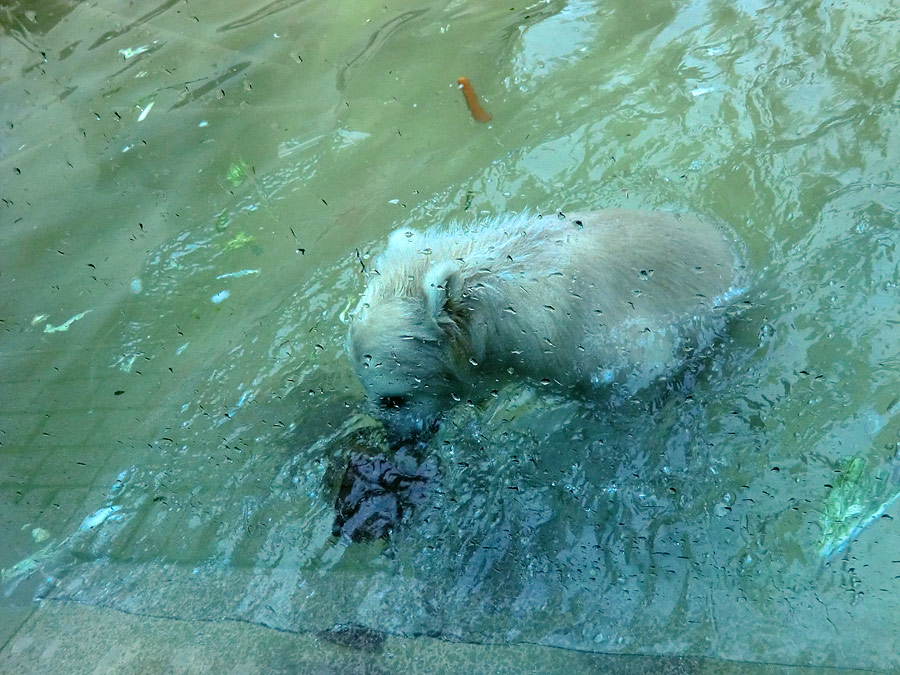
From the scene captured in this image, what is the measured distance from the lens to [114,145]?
541 centimetres

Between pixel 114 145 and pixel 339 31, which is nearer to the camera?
pixel 114 145

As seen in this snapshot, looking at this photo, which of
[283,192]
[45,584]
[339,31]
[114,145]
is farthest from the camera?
[339,31]

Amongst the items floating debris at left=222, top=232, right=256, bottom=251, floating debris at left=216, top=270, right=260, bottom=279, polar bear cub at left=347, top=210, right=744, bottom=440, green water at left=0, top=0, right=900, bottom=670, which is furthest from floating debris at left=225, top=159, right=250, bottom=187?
polar bear cub at left=347, top=210, right=744, bottom=440

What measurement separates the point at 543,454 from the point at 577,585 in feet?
2.27

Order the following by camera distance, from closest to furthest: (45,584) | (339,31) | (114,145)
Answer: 1. (45,584)
2. (114,145)
3. (339,31)

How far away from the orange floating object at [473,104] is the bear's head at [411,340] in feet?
7.24

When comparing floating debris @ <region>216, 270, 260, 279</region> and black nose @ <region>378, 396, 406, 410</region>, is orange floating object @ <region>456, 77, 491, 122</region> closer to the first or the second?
floating debris @ <region>216, 270, 260, 279</region>

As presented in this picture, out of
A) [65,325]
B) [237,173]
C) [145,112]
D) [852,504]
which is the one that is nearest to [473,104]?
[237,173]

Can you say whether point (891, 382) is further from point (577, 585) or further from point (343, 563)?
point (343, 563)

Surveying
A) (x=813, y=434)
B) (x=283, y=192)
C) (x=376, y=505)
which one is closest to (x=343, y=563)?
(x=376, y=505)

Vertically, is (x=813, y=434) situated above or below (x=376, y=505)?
below

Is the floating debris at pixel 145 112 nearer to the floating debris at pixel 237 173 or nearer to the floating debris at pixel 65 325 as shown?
the floating debris at pixel 237 173

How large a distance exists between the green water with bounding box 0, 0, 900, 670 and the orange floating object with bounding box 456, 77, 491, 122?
0.24 ft

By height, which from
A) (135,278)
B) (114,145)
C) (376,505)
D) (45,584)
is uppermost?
(114,145)
